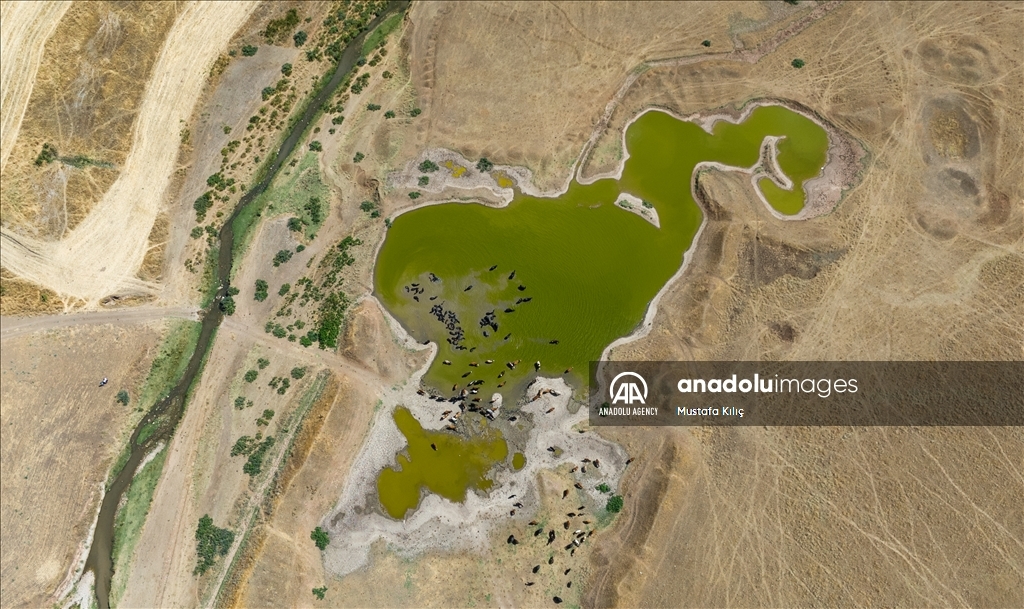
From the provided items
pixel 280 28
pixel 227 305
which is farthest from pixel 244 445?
pixel 280 28

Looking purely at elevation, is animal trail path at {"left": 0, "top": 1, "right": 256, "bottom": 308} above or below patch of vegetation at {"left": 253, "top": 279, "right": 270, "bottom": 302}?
above

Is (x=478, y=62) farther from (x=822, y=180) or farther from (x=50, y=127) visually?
(x=50, y=127)

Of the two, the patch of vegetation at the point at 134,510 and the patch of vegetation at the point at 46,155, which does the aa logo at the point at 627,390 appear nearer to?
the patch of vegetation at the point at 134,510

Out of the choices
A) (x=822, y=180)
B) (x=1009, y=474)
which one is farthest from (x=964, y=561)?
(x=822, y=180)

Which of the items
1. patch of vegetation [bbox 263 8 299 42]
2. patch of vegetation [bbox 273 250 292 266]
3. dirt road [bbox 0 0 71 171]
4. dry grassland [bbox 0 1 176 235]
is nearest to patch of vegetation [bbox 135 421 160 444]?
patch of vegetation [bbox 273 250 292 266]

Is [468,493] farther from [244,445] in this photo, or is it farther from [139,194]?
[139,194]

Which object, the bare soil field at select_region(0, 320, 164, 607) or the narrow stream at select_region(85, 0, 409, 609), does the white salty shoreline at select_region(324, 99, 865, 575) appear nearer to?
the narrow stream at select_region(85, 0, 409, 609)
